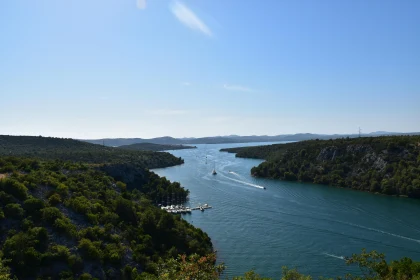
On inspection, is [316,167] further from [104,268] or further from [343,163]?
[104,268]

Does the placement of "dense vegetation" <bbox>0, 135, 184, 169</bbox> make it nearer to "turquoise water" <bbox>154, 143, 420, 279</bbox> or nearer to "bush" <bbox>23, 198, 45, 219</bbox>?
"turquoise water" <bbox>154, 143, 420, 279</bbox>

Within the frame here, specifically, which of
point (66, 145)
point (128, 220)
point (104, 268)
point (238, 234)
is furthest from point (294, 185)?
point (66, 145)

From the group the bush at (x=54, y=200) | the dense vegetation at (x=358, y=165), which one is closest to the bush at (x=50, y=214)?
the bush at (x=54, y=200)

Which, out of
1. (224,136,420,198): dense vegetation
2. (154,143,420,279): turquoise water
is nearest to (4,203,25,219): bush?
(154,143,420,279): turquoise water

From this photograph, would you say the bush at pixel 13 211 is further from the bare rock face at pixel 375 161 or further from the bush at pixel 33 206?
the bare rock face at pixel 375 161

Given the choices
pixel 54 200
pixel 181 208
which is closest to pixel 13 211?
pixel 54 200
